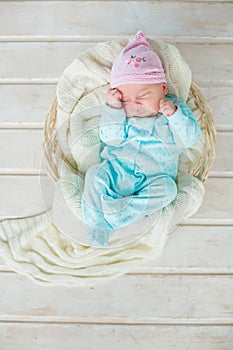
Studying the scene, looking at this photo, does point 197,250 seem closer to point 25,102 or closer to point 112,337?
point 112,337

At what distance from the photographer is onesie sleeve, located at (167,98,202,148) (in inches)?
50.6

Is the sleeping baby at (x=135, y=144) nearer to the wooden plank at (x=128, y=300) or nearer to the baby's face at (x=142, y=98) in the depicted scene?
the baby's face at (x=142, y=98)

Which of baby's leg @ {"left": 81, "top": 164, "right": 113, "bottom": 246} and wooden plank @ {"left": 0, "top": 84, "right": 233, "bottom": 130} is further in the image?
wooden plank @ {"left": 0, "top": 84, "right": 233, "bottom": 130}

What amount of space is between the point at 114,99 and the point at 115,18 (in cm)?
38

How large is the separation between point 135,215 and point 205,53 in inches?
21.9

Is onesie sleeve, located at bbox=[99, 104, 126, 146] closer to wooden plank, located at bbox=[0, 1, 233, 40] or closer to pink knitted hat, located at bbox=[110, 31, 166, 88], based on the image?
pink knitted hat, located at bbox=[110, 31, 166, 88]

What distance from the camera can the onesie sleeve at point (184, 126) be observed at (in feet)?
4.22

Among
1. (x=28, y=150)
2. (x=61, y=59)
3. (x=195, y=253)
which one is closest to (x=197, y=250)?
(x=195, y=253)

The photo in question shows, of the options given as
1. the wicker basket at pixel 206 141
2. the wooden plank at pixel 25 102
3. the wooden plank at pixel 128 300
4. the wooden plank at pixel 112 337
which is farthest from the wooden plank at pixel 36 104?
the wooden plank at pixel 112 337

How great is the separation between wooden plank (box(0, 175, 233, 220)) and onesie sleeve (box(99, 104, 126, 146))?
0.25 m

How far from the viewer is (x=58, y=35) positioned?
156 centimetres

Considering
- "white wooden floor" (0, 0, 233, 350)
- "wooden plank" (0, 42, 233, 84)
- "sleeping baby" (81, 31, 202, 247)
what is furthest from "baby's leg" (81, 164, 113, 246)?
"wooden plank" (0, 42, 233, 84)

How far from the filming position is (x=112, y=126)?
4.33ft

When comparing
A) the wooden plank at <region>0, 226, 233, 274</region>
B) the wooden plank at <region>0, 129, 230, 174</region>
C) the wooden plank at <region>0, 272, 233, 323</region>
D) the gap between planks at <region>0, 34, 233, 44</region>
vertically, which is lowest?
the wooden plank at <region>0, 272, 233, 323</region>
